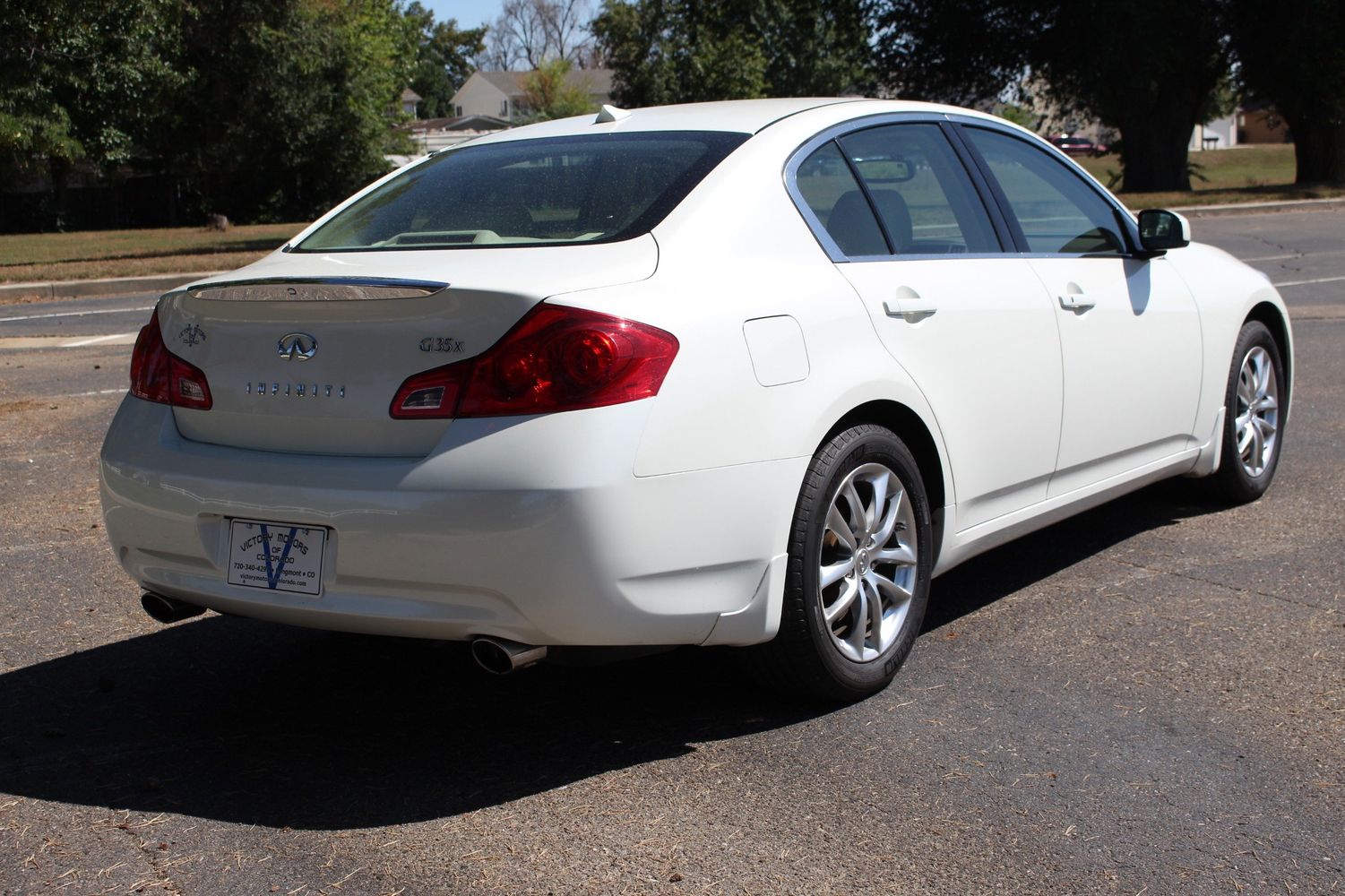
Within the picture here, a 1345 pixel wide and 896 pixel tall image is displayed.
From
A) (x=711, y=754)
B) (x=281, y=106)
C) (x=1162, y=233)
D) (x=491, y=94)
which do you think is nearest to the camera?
(x=711, y=754)

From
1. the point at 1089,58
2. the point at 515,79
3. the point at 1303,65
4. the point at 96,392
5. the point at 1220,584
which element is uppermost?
the point at 515,79

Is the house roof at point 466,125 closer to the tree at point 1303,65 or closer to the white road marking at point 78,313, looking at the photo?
the tree at point 1303,65

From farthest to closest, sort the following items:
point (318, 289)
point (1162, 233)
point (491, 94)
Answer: point (491, 94), point (1162, 233), point (318, 289)

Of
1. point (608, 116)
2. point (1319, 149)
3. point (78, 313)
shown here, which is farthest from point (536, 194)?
point (1319, 149)

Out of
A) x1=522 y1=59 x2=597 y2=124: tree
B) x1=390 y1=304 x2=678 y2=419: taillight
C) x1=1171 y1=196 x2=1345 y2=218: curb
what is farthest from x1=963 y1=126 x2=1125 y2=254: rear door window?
x1=522 y1=59 x2=597 y2=124: tree

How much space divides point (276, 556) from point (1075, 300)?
272cm

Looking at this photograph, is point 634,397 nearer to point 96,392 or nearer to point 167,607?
point 167,607

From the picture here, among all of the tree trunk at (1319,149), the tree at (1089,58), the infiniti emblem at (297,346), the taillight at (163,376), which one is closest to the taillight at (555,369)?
the infiniti emblem at (297,346)

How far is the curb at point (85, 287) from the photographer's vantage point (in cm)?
1867

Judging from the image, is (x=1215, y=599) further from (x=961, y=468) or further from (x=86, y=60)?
(x=86, y=60)

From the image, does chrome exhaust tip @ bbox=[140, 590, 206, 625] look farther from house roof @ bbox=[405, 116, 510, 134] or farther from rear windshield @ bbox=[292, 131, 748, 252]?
house roof @ bbox=[405, 116, 510, 134]

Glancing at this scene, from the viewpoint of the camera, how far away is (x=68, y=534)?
6086 mm

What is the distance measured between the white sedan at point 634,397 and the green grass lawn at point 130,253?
16914mm

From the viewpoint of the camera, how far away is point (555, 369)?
11.1 feet
